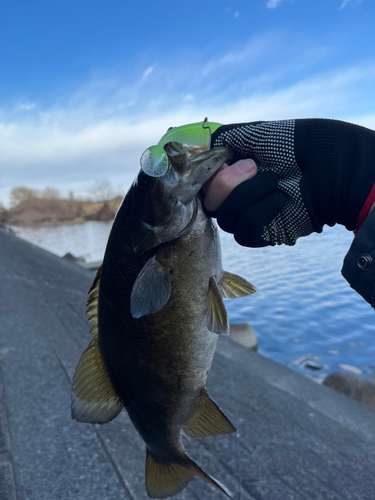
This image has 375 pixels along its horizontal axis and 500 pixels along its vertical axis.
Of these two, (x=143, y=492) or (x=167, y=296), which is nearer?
(x=167, y=296)

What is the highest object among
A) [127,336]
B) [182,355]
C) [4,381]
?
[127,336]

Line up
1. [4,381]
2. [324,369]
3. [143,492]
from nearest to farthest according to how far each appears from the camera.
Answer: [143,492] < [4,381] < [324,369]

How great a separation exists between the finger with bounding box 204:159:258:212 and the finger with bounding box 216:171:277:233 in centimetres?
3

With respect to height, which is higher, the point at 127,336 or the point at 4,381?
the point at 127,336

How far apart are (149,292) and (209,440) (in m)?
2.73

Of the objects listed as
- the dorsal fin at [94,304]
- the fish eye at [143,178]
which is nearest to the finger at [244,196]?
the fish eye at [143,178]

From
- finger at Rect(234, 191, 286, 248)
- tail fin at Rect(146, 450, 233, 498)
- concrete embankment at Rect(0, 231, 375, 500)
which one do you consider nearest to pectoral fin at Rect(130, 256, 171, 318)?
finger at Rect(234, 191, 286, 248)

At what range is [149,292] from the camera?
1.88 metres

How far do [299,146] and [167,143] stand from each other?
2.41 ft

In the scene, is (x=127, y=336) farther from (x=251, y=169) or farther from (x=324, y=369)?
(x=324, y=369)

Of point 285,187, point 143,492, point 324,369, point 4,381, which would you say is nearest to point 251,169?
point 285,187

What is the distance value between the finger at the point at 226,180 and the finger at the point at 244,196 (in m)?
0.03

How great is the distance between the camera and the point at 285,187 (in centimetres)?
208

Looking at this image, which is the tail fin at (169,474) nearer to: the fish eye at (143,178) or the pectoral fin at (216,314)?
the pectoral fin at (216,314)
